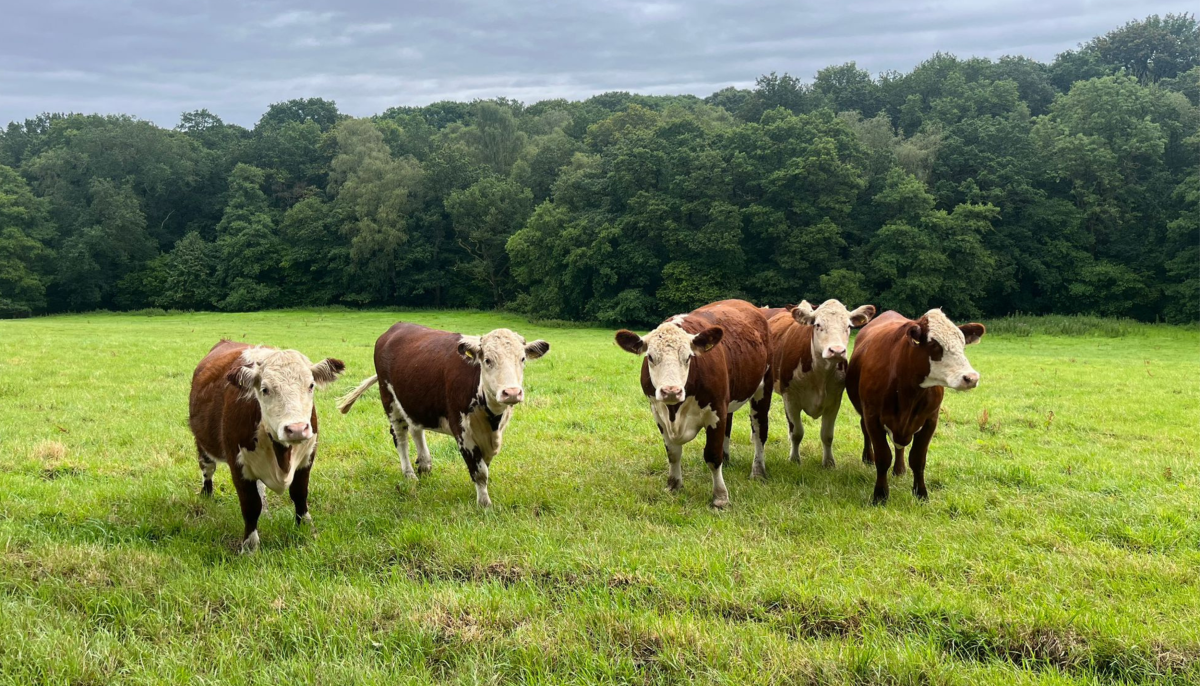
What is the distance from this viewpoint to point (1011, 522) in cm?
608

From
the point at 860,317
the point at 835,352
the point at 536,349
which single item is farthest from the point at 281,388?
the point at 860,317

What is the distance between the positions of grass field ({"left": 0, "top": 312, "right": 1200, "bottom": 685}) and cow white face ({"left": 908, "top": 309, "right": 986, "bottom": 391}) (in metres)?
1.24

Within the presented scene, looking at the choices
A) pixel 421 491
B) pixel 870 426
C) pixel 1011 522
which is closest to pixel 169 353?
pixel 421 491

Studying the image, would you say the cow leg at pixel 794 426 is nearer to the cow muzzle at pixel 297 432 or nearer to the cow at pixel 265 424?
the cow at pixel 265 424

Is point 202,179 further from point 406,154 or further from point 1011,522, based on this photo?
point 1011,522

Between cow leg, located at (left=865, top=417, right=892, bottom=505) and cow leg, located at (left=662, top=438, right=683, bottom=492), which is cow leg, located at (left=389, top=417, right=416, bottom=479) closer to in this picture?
cow leg, located at (left=662, top=438, right=683, bottom=492)

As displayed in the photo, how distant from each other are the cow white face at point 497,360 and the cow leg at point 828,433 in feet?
12.4

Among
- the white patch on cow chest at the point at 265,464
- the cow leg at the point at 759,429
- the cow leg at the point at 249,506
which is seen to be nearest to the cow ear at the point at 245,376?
the white patch on cow chest at the point at 265,464

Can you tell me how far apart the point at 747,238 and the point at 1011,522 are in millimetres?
37268

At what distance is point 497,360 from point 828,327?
150 inches

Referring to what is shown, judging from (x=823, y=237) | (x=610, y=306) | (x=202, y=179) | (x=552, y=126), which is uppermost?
(x=552, y=126)

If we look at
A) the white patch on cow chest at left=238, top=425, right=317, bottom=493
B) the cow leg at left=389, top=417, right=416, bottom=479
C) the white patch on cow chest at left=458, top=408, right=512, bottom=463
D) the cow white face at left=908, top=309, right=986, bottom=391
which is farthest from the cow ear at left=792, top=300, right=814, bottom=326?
the white patch on cow chest at left=238, top=425, right=317, bottom=493

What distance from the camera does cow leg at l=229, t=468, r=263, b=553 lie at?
17.8 feet

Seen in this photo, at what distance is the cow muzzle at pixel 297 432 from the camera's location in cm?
490
